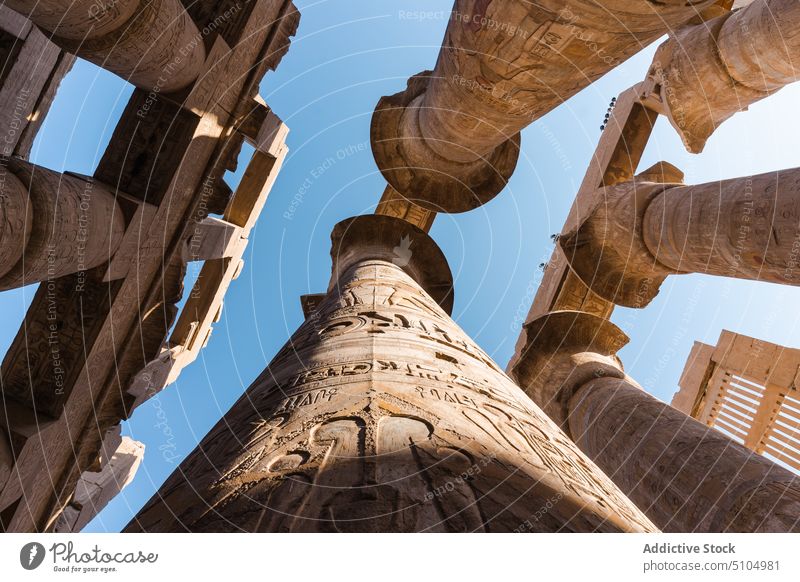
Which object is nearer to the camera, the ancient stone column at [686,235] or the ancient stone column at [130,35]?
the ancient stone column at [130,35]

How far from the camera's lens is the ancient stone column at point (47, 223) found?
3.35m

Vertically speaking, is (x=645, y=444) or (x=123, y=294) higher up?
(x=123, y=294)

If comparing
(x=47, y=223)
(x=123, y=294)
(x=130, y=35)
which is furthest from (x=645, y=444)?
(x=130, y=35)

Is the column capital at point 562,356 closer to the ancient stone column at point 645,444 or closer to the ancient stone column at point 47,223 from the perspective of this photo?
the ancient stone column at point 645,444

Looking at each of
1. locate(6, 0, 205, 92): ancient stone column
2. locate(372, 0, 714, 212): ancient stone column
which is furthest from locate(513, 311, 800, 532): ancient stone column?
locate(6, 0, 205, 92): ancient stone column

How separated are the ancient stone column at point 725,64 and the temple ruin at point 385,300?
34 mm

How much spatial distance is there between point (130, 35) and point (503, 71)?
11.4ft

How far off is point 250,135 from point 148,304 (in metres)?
2.55

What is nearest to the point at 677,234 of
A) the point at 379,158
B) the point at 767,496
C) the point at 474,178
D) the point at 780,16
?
→ the point at 780,16

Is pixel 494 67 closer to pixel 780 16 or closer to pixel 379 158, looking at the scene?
pixel 780 16

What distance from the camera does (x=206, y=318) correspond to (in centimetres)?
1046

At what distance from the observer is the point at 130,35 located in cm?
407

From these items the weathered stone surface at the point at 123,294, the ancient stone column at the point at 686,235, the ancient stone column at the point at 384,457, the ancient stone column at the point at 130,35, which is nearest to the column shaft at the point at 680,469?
the ancient stone column at the point at 686,235

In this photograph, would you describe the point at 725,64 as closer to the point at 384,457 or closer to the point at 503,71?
the point at 503,71
